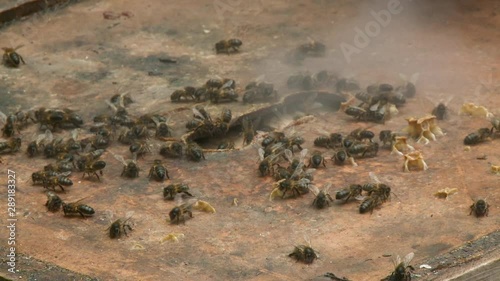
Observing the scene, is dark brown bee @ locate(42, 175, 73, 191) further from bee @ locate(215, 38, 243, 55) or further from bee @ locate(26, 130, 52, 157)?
bee @ locate(215, 38, 243, 55)

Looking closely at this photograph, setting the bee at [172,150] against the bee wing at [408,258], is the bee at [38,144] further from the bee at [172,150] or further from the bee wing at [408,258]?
the bee wing at [408,258]

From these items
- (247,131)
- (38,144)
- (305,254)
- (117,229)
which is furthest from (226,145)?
(305,254)

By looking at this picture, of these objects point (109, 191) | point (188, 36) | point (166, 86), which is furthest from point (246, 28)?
point (109, 191)

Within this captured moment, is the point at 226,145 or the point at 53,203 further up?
the point at 53,203

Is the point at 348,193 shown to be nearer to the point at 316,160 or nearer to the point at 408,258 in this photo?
the point at 316,160

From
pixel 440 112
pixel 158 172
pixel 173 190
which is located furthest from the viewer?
pixel 440 112

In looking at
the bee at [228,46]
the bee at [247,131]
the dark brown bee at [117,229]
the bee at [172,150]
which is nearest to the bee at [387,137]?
the bee at [247,131]
